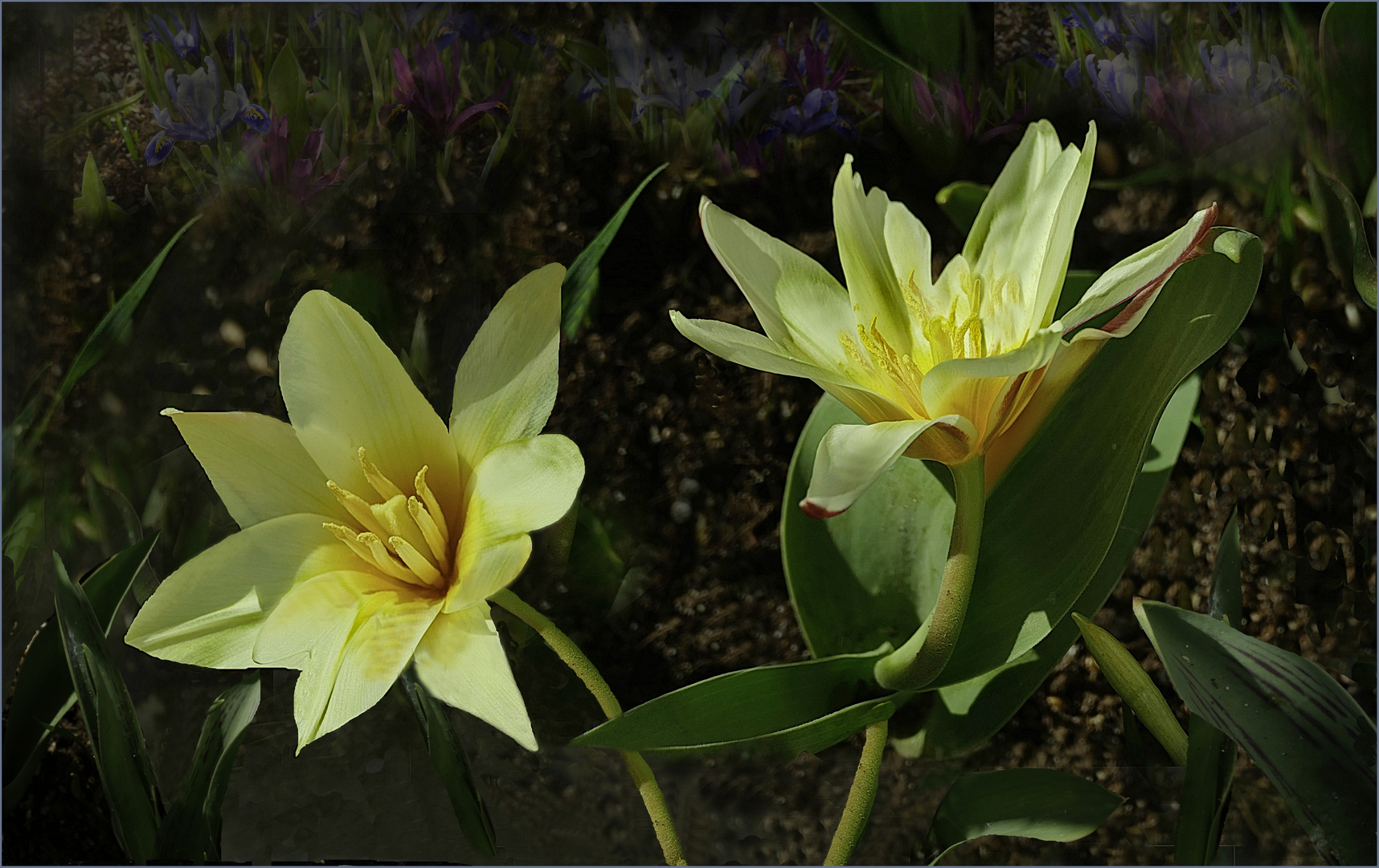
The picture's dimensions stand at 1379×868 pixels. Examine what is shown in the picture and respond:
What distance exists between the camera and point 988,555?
70 cm

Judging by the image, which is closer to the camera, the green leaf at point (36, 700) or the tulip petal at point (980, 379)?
the tulip petal at point (980, 379)

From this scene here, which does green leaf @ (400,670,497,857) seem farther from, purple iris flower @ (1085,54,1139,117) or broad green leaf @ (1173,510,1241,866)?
purple iris flower @ (1085,54,1139,117)

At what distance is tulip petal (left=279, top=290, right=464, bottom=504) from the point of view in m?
0.71

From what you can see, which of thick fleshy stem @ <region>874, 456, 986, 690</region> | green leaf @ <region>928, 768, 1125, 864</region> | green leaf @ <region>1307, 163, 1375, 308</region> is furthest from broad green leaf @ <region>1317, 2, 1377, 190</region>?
green leaf @ <region>928, 768, 1125, 864</region>

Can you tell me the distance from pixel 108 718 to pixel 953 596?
568 millimetres

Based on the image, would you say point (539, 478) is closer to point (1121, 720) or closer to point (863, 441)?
point (863, 441)

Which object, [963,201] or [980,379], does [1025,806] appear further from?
[963,201]

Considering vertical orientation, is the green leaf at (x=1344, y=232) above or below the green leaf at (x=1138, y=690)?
above

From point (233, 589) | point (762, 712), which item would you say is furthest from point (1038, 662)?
point (233, 589)

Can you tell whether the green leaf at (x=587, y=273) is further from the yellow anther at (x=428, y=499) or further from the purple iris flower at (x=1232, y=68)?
the purple iris flower at (x=1232, y=68)

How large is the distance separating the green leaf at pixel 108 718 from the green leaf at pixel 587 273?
0.38 m

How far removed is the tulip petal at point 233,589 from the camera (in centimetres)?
71

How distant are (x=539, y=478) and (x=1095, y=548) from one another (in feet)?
1.16

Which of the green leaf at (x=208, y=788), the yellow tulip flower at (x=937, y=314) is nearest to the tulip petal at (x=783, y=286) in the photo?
the yellow tulip flower at (x=937, y=314)
